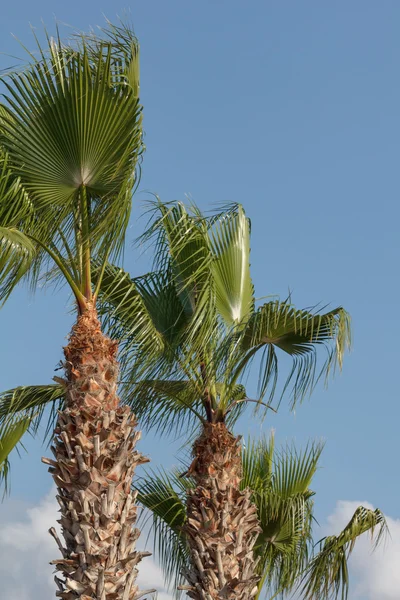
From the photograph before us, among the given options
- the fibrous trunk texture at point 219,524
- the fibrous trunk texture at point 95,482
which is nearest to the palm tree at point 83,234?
the fibrous trunk texture at point 95,482

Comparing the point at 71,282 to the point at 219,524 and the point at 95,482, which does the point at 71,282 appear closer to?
the point at 95,482

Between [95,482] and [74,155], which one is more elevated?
[74,155]

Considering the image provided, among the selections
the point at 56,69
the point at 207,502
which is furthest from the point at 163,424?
the point at 56,69

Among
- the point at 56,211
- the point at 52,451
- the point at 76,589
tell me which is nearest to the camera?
the point at 76,589

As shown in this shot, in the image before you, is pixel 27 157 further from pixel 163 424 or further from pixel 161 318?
pixel 163 424

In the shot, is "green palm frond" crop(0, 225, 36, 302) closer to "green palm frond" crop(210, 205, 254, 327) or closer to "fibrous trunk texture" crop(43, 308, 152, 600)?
"fibrous trunk texture" crop(43, 308, 152, 600)

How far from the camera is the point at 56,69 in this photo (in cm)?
745

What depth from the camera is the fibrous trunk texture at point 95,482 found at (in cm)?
680

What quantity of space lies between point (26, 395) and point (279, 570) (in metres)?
4.11

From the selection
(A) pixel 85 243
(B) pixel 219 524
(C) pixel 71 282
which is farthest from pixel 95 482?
(B) pixel 219 524

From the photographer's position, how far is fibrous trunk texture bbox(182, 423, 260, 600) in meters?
8.80

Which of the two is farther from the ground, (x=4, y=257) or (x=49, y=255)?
(x=49, y=255)

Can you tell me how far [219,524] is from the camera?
9.00 m

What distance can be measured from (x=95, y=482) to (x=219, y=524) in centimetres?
242
